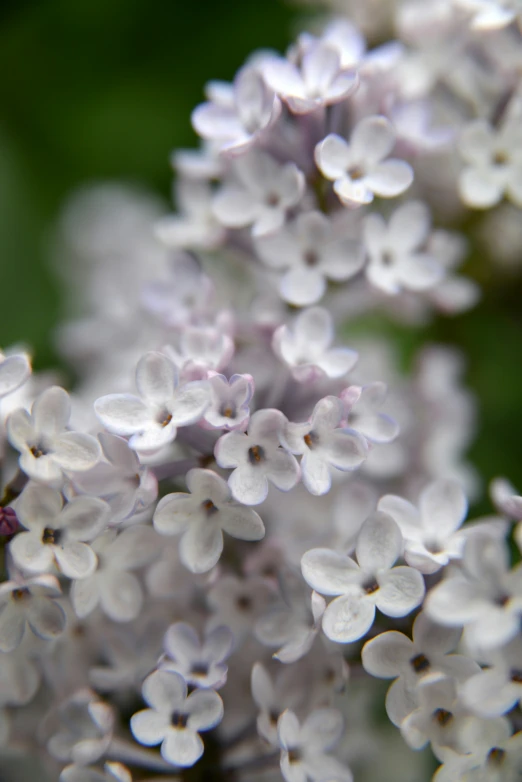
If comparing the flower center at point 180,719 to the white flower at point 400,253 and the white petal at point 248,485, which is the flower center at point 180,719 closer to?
A: the white petal at point 248,485

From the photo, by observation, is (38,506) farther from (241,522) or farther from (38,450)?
(241,522)

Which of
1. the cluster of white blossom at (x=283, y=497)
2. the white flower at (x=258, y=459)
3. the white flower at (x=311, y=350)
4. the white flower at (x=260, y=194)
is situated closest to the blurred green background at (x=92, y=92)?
the cluster of white blossom at (x=283, y=497)

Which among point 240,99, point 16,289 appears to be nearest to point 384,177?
point 240,99

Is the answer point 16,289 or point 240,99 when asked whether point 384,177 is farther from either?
point 16,289

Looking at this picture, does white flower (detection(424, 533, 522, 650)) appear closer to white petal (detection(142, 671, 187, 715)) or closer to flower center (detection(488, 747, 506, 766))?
flower center (detection(488, 747, 506, 766))

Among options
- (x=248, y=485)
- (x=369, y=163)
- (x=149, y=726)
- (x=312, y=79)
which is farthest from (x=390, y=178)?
(x=149, y=726)

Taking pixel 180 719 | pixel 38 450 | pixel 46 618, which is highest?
pixel 38 450

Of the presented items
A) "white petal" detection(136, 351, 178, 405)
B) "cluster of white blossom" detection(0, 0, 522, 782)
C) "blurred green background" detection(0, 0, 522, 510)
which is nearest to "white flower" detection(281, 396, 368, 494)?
"cluster of white blossom" detection(0, 0, 522, 782)
